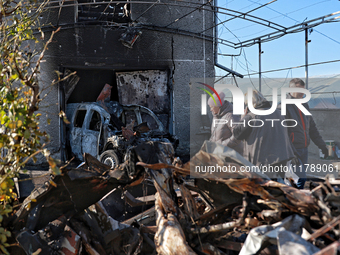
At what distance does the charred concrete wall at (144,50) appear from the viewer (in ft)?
32.7

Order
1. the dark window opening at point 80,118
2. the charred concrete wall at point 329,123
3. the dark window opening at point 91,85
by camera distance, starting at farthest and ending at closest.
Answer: the dark window opening at point 91,85 < the charred concrete wall at point 329,123 < the dark window opening at point 80,118

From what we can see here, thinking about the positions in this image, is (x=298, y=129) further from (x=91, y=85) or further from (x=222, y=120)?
(x=91, y=85)

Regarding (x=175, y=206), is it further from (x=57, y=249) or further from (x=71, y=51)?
(x=71, y=51)

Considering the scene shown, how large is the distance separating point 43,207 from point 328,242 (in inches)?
100

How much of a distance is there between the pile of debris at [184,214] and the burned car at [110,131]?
136 inches

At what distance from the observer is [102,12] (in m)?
10.3

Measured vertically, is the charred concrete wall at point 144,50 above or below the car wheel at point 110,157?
above

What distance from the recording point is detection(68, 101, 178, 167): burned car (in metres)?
7.33

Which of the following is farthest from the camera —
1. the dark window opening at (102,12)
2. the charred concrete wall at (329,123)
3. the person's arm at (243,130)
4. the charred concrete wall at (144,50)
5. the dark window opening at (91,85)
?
the dark window opening at (91,85)

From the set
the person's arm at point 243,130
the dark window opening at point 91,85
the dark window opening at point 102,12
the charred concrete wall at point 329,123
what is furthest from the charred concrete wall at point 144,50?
the person's arm at point 243,130

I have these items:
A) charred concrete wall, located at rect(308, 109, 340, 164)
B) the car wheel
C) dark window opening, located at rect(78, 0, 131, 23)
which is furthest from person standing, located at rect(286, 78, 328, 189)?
charred concrete wall, located at rect(308, 109, 340, 164)

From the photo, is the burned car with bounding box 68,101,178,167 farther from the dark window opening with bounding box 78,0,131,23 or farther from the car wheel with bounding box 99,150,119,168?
the dark window opening with bounding box 78,0,131,23

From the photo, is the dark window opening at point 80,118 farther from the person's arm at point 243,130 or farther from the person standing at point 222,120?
the person's arm at point 243,130

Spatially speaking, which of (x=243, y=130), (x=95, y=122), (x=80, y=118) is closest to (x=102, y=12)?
(x=80, y=118)
